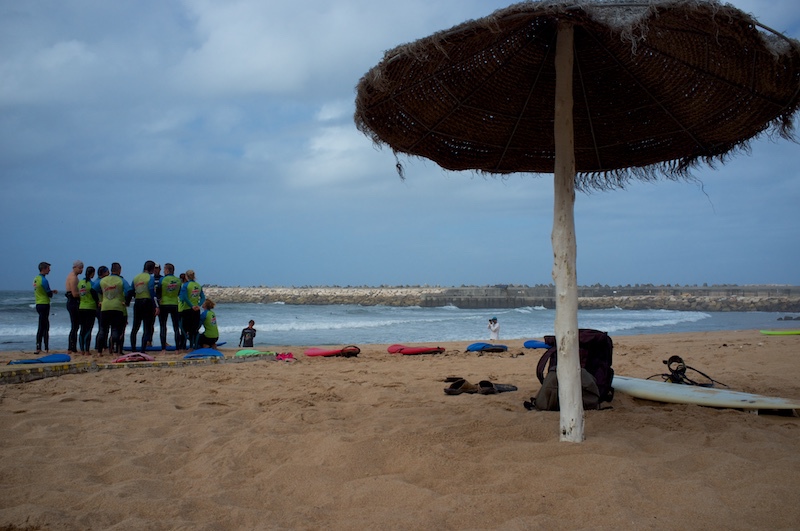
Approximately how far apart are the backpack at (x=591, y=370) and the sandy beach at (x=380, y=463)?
0.20m

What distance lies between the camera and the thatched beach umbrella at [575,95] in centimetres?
321

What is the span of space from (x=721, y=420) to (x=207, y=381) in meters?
5.11

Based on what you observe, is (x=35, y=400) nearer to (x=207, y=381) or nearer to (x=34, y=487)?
(x=207, y=381)

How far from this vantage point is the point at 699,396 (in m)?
4.55

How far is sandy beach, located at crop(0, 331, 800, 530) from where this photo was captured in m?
2.45

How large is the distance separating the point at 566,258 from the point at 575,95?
1.94 meters

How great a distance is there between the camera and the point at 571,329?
→ 3.34m

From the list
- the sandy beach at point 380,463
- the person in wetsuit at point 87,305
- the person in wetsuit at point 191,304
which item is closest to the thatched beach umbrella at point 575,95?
the sandy beach at point 380,463

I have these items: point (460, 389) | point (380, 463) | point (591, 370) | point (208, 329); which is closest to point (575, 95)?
point (591, 370)

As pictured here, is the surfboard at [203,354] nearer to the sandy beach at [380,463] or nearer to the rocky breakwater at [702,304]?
the sandy beach at [380,463]

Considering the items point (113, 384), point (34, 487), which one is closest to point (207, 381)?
point (113, 384)

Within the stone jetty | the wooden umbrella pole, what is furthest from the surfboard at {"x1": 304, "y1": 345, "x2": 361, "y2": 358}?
the stone jetty

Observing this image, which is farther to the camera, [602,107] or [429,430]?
[602,107]

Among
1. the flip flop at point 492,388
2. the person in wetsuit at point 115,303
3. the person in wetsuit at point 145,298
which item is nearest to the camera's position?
the flip flop at point 492,388
